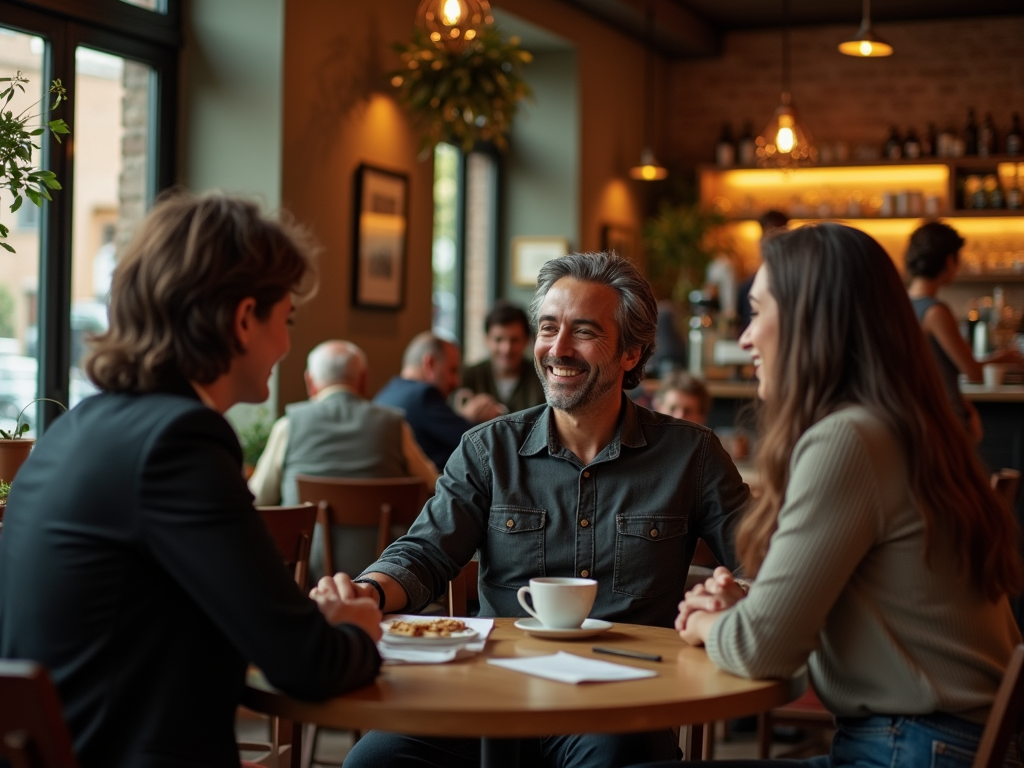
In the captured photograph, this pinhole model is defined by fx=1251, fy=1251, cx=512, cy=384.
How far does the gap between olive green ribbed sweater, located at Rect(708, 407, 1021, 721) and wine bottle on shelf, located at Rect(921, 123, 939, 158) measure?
825 cm

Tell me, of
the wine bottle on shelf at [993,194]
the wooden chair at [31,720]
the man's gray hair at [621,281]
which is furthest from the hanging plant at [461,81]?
the wooden chair at [31,720]

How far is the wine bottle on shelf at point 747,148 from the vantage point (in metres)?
9.63

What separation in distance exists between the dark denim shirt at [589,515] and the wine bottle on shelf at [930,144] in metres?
7.61

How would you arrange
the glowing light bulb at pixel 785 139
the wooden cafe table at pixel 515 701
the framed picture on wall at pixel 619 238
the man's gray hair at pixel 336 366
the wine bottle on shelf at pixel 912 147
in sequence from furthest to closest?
the wine bottle on shelf at pixel 912 147 < the framed picture on wall at pixel 619 238 < the glowing light bulb at pixel 785 139 < the man's gray hair at pixel 336 366 < the wooden cafe table at pixel 515 701

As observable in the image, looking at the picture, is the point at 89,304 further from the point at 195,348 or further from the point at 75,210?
the point at 195,348

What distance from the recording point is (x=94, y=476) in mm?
1476

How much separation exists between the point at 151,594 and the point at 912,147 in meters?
8.72

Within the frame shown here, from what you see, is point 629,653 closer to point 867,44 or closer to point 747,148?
point 867,44

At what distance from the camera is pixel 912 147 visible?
926cm

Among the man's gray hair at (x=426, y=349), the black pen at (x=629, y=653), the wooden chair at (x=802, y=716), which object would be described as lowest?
the wooden chair at (x=802, y=716)

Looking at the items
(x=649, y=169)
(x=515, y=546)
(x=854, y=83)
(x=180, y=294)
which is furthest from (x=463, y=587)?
(x=854, y=83)

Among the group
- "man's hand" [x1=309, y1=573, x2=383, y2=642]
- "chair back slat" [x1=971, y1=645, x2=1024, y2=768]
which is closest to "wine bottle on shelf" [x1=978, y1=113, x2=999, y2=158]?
"chair back slat" [x1=971, y1=645, x2=1024, y2=768]

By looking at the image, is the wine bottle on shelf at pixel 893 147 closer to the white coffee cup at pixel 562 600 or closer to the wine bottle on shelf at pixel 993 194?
the wine bottle on shelf at pixel 993 194

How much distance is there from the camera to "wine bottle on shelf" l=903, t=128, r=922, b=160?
30.4ft
